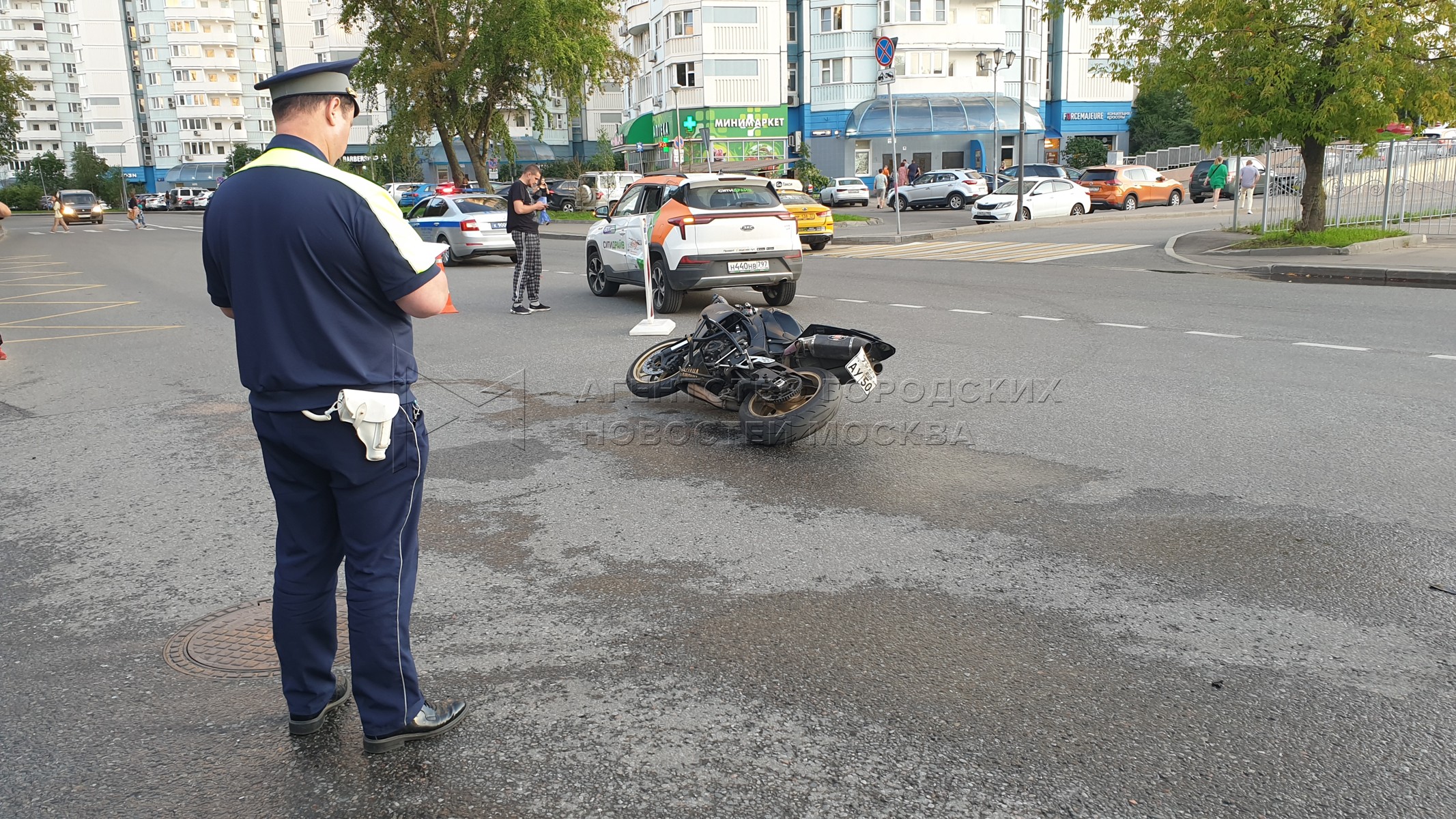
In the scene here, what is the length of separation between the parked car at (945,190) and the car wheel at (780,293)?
3258 centimetres

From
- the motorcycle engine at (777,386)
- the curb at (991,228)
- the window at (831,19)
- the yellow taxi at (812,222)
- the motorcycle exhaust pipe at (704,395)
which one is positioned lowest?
the motorcycle exhaust pipe at (704,395)

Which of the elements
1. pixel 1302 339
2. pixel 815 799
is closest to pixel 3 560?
pixel 815 799

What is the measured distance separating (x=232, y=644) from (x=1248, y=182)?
29.6 meters

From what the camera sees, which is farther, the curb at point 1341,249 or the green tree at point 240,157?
the green tree at point 240,157

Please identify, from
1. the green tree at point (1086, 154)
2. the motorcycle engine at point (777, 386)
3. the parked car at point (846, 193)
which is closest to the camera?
the motorcycle engine at point (777, 386)

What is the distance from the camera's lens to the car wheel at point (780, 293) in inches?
558

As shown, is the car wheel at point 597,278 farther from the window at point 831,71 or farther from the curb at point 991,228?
the window at point 831,71

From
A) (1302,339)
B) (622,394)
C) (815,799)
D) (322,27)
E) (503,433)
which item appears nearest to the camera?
(815,799)

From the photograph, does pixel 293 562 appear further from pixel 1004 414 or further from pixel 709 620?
pixel 1004 414

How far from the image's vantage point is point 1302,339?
34.0ft

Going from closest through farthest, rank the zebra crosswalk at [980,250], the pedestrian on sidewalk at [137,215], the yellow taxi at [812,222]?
the zebra crosswalk at [980,250], the yellow taxi at [812,222], the pedestrian on sidewalk at [137,215]

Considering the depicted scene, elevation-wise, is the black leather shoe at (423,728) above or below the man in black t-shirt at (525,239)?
below

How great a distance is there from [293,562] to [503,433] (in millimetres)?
4293

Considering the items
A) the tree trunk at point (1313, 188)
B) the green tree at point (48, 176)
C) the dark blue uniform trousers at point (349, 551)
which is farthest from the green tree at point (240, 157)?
the dark blue uniform trousers at point (349, 551)
